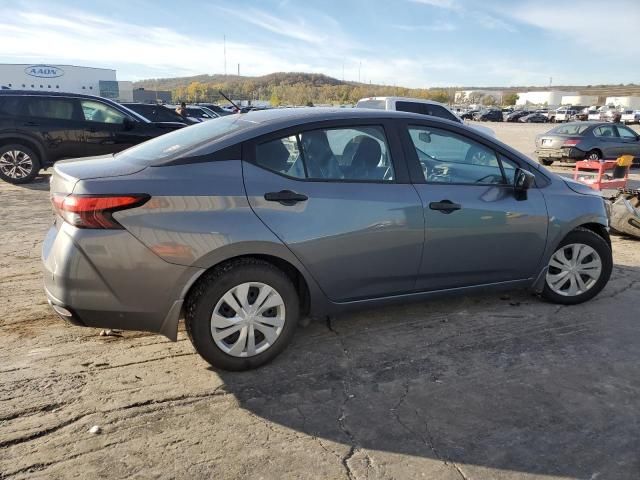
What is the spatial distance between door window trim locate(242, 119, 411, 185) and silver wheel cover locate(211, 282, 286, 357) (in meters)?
0.76

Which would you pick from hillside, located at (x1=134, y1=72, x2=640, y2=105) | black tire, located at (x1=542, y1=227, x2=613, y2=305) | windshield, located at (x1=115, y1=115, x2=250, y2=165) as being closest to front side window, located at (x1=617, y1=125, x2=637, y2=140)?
black tire, located at (x1=542, y1=227, x2=613, y2=305)

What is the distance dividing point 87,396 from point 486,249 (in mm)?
2900

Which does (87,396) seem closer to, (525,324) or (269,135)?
(269,135)

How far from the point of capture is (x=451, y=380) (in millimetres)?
3262

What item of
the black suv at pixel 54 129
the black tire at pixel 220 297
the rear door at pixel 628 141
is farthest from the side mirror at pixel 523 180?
the rear door at pixel 628 141

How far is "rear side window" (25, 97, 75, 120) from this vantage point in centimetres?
979

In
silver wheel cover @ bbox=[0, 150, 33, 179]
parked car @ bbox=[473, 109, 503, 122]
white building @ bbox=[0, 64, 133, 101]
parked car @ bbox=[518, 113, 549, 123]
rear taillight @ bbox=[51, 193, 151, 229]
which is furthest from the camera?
parked car @ bbox=[473, 109, 503, 122]

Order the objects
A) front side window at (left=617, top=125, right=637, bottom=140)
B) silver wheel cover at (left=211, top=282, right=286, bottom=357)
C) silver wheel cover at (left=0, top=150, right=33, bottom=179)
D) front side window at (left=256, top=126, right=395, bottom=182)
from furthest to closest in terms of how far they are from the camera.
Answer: front side window at (left=617, top=125, right=637, bottom=140) → silver wheel cover at (left=0, top=150, right=33, bottom=179) → front side window at (left=256, top=126, right=395, bottom=182) → silver wheel cover at (left=211, top=282, right=286, bottom=357)

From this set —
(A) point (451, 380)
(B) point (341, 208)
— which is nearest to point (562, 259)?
(A) point (451, 380)

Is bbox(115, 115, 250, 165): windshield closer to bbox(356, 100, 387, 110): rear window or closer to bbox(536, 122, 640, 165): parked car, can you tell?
bbox(356, 100, 387, 110): rear window

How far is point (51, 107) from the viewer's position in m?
9.98

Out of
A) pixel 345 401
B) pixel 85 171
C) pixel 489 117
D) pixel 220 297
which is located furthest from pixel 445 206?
pixel 489 117

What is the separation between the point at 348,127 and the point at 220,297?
1467mm

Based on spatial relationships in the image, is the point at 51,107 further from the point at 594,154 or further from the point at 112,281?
the point at 594,154
